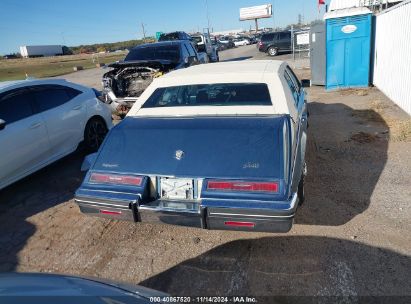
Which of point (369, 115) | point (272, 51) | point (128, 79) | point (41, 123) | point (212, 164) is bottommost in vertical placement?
point (369, 115)

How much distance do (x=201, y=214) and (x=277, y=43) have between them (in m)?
25.7

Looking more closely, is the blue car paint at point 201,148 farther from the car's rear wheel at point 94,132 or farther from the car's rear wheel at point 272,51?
the car's rear wheel at point 272,51

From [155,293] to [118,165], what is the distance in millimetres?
1664

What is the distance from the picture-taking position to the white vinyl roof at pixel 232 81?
3.70m

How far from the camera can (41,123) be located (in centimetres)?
525

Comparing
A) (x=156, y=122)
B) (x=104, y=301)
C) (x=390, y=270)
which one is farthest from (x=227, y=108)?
(x=104, y=301)

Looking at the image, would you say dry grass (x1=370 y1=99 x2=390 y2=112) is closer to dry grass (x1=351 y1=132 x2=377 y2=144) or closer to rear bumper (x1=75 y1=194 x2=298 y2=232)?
dry grass (x1=351 y1=132 x2=377 y2=144)

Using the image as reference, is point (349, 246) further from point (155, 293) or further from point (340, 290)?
point (155, 293)

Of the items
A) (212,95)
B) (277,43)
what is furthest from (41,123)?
(277,43)

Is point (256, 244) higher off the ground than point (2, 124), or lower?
lower

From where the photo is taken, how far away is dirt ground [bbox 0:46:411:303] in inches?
116

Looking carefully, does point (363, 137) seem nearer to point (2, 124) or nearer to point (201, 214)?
point (201, 214)

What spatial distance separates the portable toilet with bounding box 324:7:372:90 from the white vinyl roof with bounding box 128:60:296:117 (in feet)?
24.5

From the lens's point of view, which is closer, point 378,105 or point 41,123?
point 41,123
